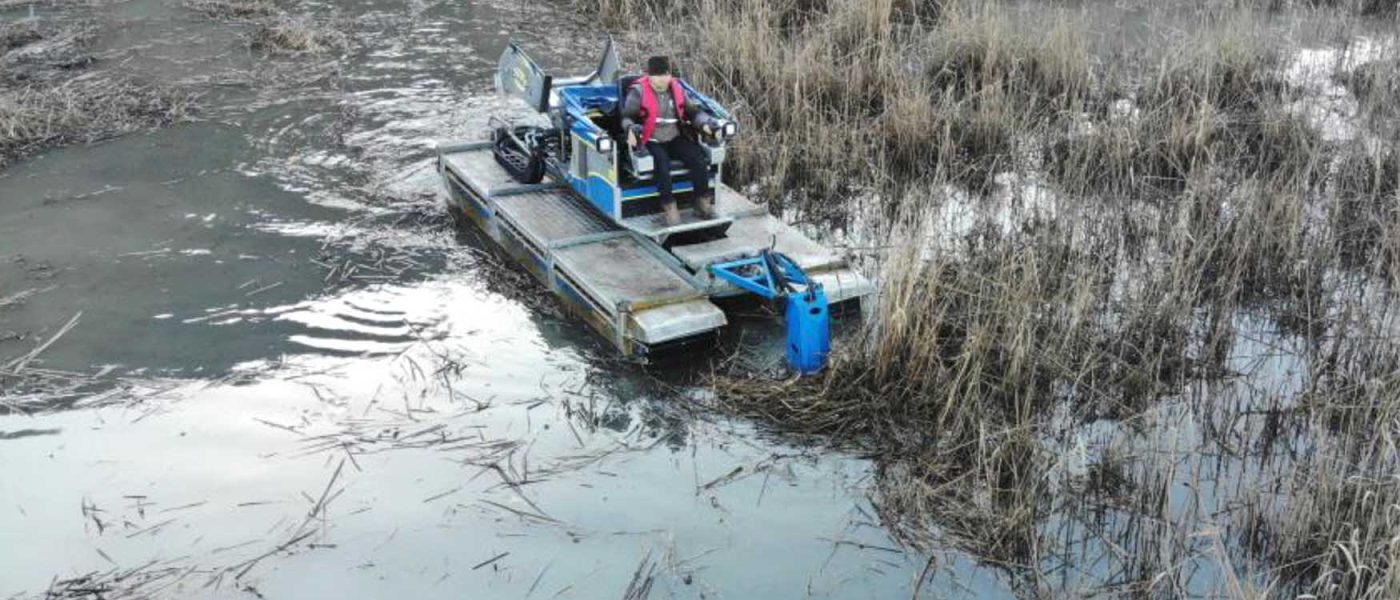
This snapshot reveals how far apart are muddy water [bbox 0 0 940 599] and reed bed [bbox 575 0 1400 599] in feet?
2.13

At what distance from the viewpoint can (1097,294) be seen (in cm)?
772

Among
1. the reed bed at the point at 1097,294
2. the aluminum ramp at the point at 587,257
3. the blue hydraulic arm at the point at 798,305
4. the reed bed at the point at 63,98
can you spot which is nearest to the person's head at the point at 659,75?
the aluminum ramp at the point at 587,257

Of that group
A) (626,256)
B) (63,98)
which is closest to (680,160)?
(626,256)

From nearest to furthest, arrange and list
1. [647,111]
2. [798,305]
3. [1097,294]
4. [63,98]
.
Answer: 1. [798,305]
2. [1097,294]
3. [647,111]
4. [63,98]

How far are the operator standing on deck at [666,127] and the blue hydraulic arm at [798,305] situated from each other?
76cm

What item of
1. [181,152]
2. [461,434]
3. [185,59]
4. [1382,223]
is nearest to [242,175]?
[181,152]

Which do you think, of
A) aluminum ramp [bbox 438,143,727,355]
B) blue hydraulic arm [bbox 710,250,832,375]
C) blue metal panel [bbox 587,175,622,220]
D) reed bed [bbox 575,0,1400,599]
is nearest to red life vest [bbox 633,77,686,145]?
blue metal panel [bbox 587,175,622,220]

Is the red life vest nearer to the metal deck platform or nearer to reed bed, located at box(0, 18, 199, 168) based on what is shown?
the metal deck platform

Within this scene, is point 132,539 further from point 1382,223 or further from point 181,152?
point 1382,223

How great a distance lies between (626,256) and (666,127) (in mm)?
855

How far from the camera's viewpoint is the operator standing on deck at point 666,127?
7809mm

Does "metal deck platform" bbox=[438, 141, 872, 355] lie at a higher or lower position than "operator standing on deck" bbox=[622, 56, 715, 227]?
lower

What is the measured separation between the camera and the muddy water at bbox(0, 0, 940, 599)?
18.3ft

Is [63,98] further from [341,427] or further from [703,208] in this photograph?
[703,208]
